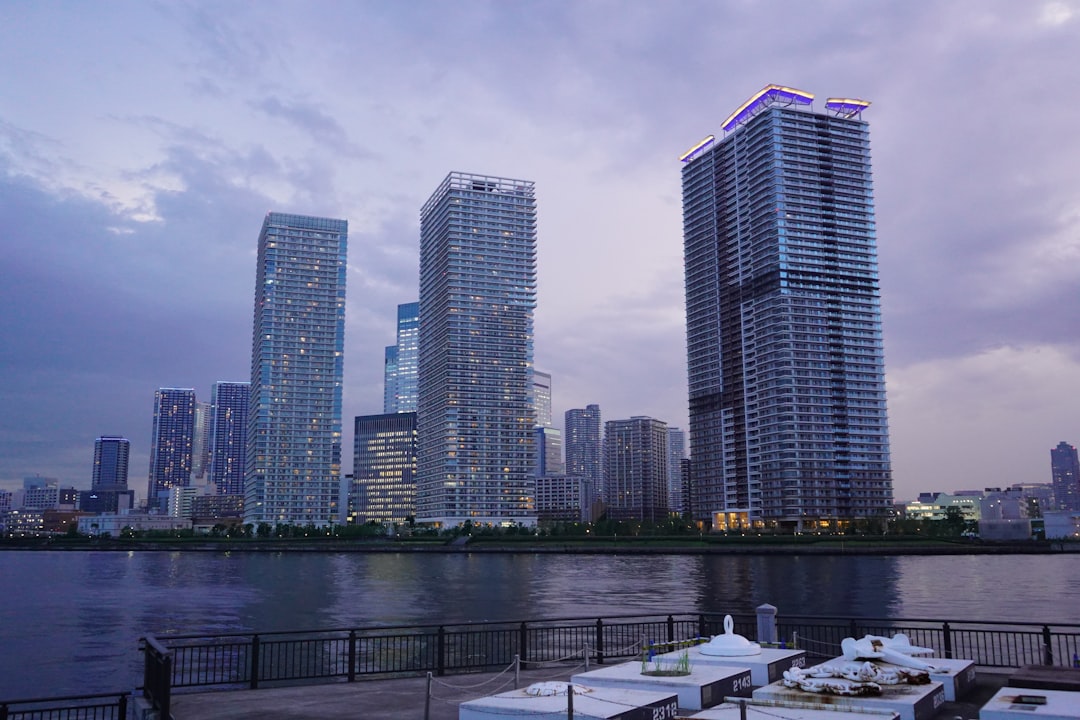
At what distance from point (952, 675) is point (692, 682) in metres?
6.12

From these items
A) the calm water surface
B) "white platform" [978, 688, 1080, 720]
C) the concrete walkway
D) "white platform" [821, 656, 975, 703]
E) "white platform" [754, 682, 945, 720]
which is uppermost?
"white platform" [978, 688, 1080, 720]

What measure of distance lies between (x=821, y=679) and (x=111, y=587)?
342 feet

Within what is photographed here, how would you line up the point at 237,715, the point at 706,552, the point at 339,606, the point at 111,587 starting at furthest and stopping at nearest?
the point at 706,552
the point at 111,587
the point at 339,606
the point at 237,715

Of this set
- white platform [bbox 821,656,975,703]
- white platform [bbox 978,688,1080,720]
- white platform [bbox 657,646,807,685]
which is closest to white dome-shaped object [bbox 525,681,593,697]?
white platform [bbox 657,646,807,685]

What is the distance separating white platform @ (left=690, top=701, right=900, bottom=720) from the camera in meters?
14.5

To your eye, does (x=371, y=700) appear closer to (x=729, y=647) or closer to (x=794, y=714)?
(x=729, y=647)

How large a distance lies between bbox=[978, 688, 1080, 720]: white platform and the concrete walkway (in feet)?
7.08

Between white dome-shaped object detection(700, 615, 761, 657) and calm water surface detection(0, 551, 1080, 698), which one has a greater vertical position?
white dome-shaped object detection(700, 615, 761, 657)

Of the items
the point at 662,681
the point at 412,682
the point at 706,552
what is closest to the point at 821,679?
the point at 662,681

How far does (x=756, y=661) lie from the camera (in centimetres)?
2012

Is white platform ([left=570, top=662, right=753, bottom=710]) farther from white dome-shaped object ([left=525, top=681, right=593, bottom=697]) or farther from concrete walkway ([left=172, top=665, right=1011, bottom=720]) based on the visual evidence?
white dome-shaped object ([left=525, top=681, right=593, bottom=697])

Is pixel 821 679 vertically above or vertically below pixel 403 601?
above

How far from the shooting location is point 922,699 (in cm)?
1631

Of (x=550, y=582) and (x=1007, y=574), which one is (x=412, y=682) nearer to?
(x=550, y=582)
